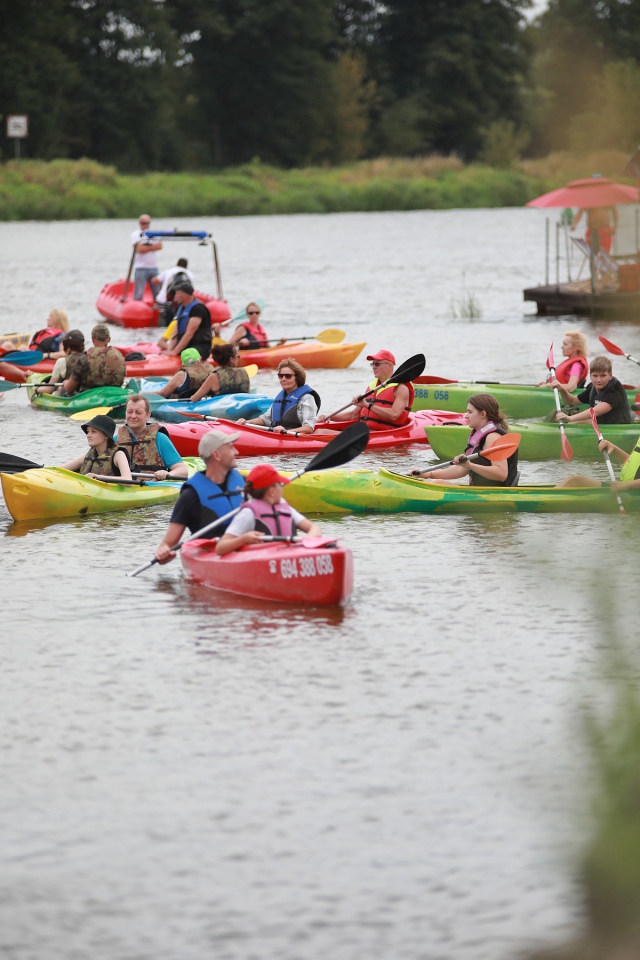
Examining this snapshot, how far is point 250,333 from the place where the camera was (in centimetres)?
1864

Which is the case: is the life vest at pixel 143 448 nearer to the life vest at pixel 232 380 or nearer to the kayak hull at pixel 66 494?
the kayak hull at pixel 66 494

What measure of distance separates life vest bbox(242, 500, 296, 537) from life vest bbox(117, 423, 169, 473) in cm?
262

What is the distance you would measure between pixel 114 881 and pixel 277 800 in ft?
2.84

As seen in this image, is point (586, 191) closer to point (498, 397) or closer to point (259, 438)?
point (259, 438)

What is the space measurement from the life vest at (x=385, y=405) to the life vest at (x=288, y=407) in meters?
0.67

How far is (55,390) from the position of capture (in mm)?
15844

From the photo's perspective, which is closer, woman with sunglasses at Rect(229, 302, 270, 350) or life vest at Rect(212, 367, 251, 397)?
life vest at Rect(212, 367, 251, 397)

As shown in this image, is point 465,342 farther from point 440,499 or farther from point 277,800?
point 277,800

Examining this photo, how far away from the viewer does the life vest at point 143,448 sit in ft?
34.8

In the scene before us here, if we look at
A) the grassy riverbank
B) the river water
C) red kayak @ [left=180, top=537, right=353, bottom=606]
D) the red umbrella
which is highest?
the grassy riverbank

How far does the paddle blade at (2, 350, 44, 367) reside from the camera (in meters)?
17.2

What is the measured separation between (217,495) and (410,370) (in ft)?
14.1

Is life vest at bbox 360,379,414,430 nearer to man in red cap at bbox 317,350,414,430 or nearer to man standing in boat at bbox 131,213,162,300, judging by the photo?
man in red cap at bbox 317,350,414,430

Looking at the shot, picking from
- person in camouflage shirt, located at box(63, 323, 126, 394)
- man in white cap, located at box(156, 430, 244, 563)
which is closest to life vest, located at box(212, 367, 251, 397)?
person in camouflage shirt, located at box(63, 323, 126, 394)
